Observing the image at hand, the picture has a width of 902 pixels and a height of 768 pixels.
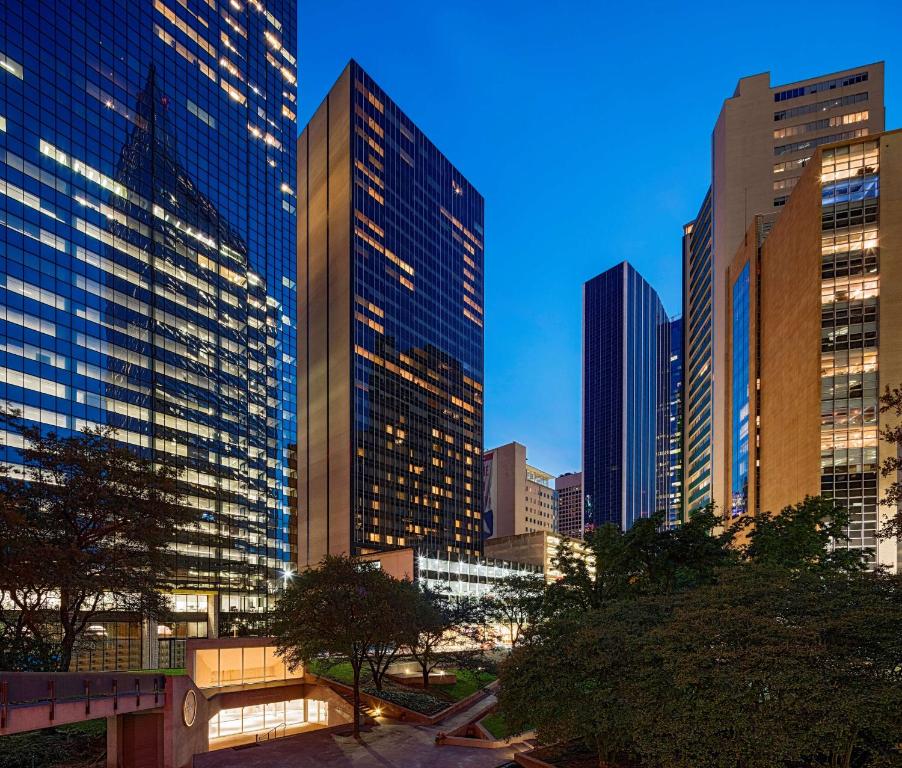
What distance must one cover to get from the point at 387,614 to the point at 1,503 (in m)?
21.0

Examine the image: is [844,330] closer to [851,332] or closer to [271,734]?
[851,332]

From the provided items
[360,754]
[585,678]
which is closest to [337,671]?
[360,754]

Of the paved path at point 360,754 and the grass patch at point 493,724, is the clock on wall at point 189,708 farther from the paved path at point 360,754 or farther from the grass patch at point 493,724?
the grass patch at point 493,724

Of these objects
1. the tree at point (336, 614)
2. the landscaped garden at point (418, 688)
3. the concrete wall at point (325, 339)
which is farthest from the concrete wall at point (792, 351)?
the concrete wall at point (325, 339)

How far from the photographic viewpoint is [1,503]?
1037 inches

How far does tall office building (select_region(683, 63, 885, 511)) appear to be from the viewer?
107938 mm

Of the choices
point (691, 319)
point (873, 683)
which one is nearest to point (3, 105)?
point (873, 683)

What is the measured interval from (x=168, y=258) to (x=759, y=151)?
104 meters

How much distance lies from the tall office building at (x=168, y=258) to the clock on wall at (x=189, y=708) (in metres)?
41.7

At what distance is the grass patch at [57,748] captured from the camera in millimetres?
24641

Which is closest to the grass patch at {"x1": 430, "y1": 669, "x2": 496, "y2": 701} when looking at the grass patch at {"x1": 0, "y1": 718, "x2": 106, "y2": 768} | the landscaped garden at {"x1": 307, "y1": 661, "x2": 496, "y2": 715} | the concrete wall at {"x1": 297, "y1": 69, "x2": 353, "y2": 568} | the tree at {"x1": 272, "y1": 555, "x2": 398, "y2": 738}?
the landscaped garden at {"x1": 307, "y1": 661, "x2": 496, "y2": 715}

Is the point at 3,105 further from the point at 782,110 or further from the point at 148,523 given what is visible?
the point at 782,110

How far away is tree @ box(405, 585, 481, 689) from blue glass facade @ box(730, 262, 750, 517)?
52.6 meters

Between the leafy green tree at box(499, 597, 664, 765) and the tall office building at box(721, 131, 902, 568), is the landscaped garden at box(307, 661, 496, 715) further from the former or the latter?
the tall office building at box(721, 131, 902, 568)
